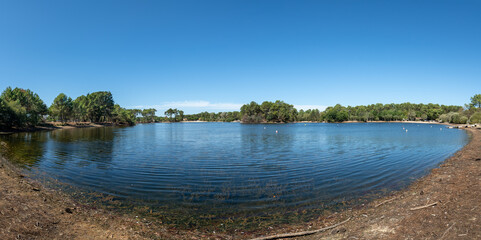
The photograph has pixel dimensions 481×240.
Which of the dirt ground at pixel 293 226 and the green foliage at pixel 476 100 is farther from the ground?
the green foliage at pixel 476 100

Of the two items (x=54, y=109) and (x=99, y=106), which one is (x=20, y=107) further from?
(x=99, y=106)

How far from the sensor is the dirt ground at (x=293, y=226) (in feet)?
23.0

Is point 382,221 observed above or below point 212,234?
above

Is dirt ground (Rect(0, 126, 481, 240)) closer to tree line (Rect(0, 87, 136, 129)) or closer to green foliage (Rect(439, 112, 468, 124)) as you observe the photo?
tree line (Rect(0, 87, 136, 129))

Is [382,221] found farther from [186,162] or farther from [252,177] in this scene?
[186,162]

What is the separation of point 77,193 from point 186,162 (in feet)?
35.9

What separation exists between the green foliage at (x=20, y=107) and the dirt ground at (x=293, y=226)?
7509cm

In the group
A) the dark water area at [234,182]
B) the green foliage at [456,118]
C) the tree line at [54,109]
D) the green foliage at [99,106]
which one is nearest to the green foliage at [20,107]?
the tree line at [54,109]

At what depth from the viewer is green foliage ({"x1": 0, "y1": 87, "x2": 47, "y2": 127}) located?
64062 mm

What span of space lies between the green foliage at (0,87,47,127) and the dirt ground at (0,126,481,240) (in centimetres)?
7509

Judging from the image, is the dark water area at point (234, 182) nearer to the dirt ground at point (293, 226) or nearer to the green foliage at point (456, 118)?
the dirt ground at point (293, 226)

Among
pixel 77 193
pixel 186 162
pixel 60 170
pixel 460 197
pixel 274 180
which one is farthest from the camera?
pixel 186 162

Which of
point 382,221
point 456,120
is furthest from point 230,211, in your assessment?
point 456,120

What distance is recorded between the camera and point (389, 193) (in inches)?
518
